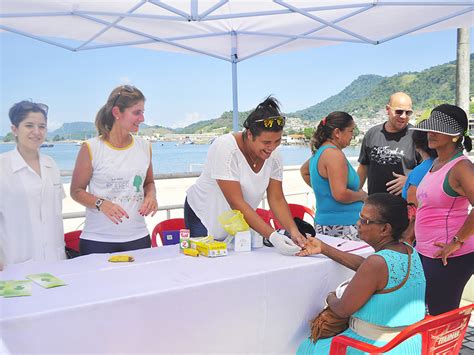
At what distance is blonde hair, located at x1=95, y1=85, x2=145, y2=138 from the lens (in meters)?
2.58

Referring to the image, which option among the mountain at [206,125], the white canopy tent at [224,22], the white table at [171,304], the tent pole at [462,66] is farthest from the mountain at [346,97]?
the white table at [171,304]

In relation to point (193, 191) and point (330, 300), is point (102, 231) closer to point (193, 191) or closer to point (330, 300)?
point (193, 191)

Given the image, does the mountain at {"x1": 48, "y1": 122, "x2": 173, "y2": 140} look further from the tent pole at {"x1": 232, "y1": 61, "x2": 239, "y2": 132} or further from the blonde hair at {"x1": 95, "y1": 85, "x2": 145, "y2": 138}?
the blonde hair at {"x1": 95, "y1": 85, "x2": 145, "y2": 138}

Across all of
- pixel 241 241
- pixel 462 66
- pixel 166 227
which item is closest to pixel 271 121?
pixel 241 241

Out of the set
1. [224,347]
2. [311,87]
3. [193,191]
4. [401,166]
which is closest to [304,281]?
[224,347]

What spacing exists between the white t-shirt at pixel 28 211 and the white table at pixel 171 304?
0.10 meters

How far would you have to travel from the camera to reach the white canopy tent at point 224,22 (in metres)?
3.78

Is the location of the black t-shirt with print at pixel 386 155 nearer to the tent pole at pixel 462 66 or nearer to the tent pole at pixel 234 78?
the tent pole at pixel 234 78

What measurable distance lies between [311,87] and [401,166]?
7543cm

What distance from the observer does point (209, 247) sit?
226cm

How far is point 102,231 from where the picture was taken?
2.51 m

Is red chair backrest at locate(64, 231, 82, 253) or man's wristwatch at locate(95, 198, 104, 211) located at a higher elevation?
man's wristwatch at locate(95, 198, 104, 211)

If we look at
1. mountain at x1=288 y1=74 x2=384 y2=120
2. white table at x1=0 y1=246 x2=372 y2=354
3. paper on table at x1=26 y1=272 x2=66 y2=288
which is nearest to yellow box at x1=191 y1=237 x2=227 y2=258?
white table at x1=0 y1=246 x2=372 y2=354

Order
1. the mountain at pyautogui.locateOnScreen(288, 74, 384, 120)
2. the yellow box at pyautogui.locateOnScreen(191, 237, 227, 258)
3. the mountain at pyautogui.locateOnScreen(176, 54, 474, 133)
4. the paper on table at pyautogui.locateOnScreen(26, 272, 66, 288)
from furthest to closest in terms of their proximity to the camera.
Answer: the mountain at pyautogui.locateOnScreen(288, 74, 384, 120)
the mountain at pyautogui.locateOnScreen(176, 54, 474, 133)
the yellow box at pyautogui.locateOnScreen(191, 237, 227, 258)
the paper on table at pyautogui.locateOnScreen(26, 272, 66, 288)
